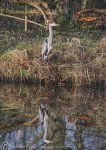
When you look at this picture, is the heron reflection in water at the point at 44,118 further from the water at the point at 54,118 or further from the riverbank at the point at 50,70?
the riverbank at the point at 50,70

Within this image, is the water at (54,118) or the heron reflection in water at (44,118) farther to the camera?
the heron reflection in water at (44,118)

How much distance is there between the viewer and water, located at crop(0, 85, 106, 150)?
1170 centimetres

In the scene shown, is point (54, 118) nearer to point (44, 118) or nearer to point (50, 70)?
point (44, 118)

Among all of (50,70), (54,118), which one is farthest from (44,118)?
(50,70)

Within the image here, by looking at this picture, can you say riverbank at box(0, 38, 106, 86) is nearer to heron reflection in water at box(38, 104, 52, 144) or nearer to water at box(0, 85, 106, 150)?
water at box(0, 85, 106, 150)

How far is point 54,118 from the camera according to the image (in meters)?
14.0

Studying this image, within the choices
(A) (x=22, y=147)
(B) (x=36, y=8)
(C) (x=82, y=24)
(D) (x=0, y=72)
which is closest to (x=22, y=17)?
(B) (x=36, y=8)

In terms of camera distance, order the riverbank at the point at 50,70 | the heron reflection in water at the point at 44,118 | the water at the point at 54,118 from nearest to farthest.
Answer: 1. the water at the point at 54,118
2. the heron reflection in water at the point at 44,118
3. the riverbank at the point at 50,70

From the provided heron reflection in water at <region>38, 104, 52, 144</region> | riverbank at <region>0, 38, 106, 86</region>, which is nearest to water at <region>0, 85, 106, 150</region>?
heron reflection in water at <region>38, 104, 52, 144</region>

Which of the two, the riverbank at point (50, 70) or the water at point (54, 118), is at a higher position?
the riverbank at point (50, 70)

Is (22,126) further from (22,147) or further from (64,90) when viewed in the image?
(64,90)

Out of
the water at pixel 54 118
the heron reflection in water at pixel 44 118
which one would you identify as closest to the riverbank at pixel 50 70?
the water at pixel 54 118

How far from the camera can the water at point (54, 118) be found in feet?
38.4

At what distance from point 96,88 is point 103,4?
8.33 meters
